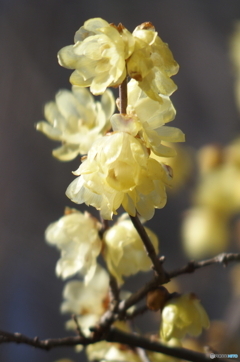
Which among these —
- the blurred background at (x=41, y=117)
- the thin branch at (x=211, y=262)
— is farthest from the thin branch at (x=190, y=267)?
the blurred background at (x=41, y=117)

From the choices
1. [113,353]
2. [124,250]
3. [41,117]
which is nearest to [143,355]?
[113,353]

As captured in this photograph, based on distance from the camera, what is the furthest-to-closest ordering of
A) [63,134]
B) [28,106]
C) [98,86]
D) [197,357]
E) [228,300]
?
[28,106] < [228,300] < [63,134] < [197,357] < [98,86]

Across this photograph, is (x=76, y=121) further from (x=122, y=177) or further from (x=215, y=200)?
(x=215, y=200)

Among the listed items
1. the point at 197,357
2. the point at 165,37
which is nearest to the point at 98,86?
the point at 197,357

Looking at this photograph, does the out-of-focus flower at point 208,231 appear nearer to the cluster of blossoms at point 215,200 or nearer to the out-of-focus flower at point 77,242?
the cluster of blossoms at point 215,200

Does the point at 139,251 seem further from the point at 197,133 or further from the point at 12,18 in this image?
the point at 12,18

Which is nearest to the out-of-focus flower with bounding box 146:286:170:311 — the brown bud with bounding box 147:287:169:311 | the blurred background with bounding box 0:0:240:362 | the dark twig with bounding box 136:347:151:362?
the brown bud with bounding box 147:287:169:311
